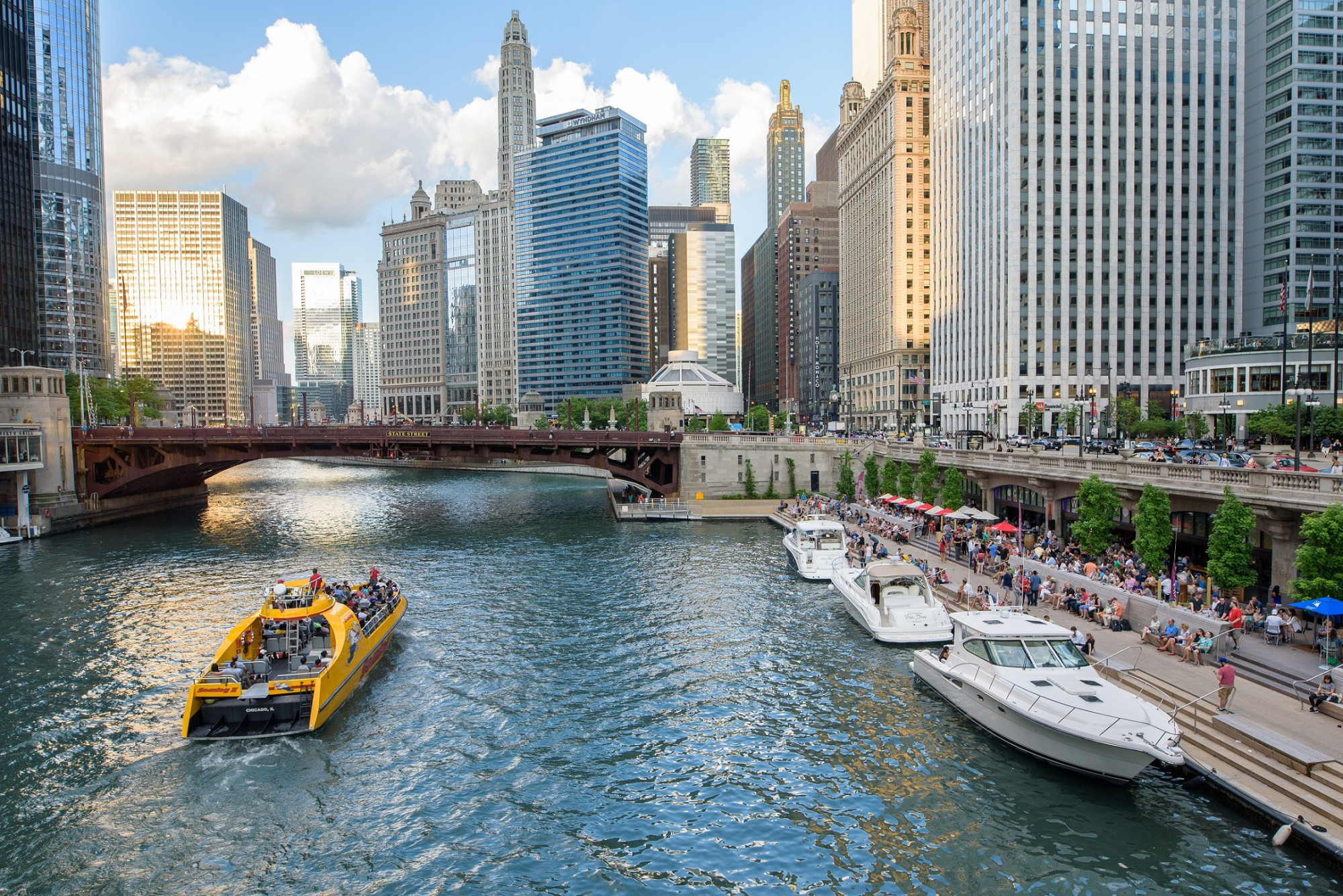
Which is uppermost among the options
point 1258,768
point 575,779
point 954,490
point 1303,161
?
point 1303,161

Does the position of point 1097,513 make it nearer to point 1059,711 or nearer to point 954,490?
point 954,490

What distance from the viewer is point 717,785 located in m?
25.0

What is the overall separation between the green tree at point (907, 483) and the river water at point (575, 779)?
2545 centimetres

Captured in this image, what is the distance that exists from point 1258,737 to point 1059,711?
479cm

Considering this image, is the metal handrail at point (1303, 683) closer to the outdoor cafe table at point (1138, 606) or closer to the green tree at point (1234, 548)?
the outdoor cafe table at point (1138, 606)

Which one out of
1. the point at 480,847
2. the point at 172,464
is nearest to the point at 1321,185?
the point at 480,847

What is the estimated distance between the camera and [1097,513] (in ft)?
137

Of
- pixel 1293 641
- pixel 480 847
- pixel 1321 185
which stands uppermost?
pixel 1321 185

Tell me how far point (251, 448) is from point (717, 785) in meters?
80.1

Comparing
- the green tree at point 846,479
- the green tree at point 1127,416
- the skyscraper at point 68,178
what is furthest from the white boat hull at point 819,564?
the skyscraper at point 68,178

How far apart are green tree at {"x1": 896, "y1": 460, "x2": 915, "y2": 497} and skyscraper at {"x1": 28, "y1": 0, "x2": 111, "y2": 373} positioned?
173345 millimetres

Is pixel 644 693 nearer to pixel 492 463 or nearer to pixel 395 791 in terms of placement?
pixel 395 791

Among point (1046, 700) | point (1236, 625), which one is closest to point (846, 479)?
point (1236, 625)

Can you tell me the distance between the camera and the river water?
20.4m
